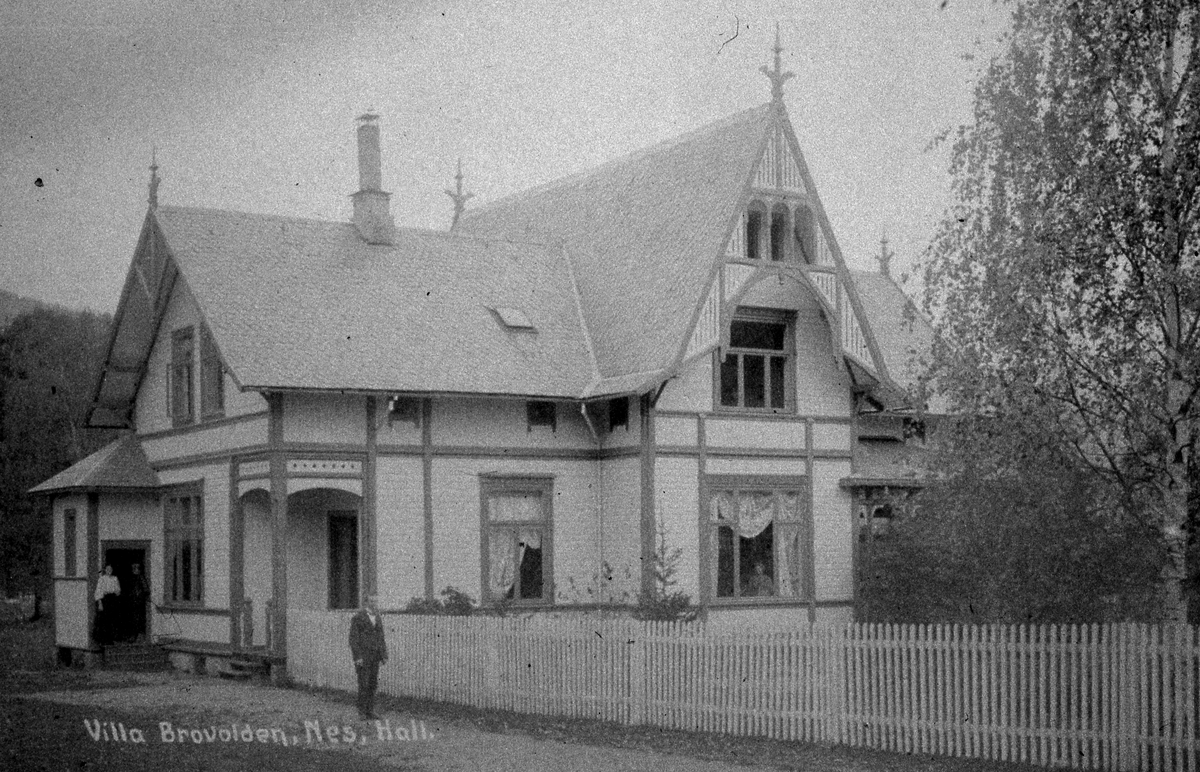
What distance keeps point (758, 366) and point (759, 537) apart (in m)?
3.33

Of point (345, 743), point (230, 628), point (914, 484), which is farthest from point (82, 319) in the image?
point (345, 743)

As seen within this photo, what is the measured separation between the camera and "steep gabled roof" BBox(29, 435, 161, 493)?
1219 inches

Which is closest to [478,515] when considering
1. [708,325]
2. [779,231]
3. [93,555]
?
[708,325]

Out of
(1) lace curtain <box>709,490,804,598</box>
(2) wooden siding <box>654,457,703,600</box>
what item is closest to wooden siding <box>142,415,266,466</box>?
(2) wooden siding <box>654,457,703,600</box>

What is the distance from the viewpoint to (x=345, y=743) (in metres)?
18.8

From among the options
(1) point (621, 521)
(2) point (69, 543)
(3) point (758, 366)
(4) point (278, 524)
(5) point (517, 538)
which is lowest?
(2) point (69, 543)

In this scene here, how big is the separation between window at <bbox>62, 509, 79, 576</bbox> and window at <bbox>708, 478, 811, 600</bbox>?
13.5 metres

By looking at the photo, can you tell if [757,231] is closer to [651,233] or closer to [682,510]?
[651,233]

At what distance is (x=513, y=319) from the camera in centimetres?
3017

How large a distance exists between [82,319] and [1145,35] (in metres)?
49.2

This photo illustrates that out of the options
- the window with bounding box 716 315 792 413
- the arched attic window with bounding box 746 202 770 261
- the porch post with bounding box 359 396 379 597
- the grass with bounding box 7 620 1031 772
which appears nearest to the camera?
the grass with bounding box 7 620 1031 772

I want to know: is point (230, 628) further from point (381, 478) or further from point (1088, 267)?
point (1088, 267)

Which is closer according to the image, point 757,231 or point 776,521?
point 757,231

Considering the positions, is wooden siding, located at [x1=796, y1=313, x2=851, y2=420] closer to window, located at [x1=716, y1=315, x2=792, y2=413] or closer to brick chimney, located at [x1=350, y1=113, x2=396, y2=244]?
window, located at [x1=716, y1=315, x2=792, y2=413]
